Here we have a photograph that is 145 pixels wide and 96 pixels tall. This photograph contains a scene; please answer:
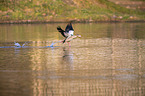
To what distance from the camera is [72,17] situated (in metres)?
116

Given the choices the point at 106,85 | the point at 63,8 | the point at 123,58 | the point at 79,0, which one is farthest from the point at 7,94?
the point at 79,0

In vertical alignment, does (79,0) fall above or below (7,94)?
above

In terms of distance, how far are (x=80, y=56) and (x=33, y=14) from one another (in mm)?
101235

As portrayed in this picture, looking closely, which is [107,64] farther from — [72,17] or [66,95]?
[72,17]

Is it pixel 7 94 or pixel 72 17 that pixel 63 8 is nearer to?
pixel 72 17

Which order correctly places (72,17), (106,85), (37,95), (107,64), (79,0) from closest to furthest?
(37,95) < (106,85) < (107,64) < (72,17) < (79,0)

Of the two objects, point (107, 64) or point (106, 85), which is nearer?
point (106, 85)

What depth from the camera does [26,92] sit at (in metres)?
11.9

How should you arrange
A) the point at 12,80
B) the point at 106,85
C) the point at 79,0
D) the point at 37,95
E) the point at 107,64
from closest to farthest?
1. the point at 37,95
2. the point at 106,85
3. the point at 12,80
4. the point at 107,64
5. the point at 79,0

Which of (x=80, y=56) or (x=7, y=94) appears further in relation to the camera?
(x=80, y=56)

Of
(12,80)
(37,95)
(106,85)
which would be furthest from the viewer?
(12,80)

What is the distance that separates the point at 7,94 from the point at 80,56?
10.0 metres

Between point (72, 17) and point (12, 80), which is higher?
point (72, 17)

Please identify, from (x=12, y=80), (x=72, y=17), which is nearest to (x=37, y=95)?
(x=12, y=80)
